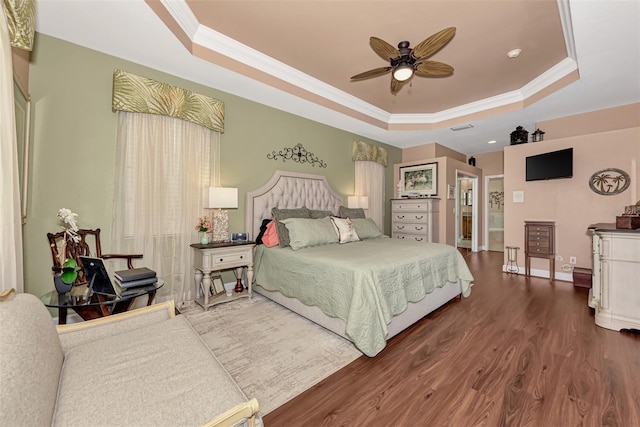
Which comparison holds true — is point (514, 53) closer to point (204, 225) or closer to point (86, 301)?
point (204, 225)

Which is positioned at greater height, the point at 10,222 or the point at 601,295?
the point at 10,222

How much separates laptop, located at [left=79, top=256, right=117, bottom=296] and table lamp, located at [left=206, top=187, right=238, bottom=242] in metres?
1.31

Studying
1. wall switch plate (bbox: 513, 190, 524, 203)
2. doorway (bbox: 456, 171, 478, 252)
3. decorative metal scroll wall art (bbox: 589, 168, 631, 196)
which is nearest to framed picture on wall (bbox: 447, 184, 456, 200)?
doorway (bbox: 456, 171, 478, 252)

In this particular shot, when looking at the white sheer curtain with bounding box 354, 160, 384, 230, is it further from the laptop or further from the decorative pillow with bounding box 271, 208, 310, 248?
the laptop

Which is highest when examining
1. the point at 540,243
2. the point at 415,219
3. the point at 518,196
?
the point at 518,196

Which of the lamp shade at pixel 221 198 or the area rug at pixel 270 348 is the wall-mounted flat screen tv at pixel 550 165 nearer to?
the area rug at pixel 270 348

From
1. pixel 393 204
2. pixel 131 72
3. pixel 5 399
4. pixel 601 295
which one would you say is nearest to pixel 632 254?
pixel 601 295

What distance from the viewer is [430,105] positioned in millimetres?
4609

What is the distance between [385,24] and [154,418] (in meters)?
3.34

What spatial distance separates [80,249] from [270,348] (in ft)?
6.62

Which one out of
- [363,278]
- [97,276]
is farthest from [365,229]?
[97,276]

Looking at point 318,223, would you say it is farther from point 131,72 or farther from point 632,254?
point 632,254

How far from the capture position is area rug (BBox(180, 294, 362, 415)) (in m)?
1.74

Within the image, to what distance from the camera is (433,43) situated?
7.52 feet
